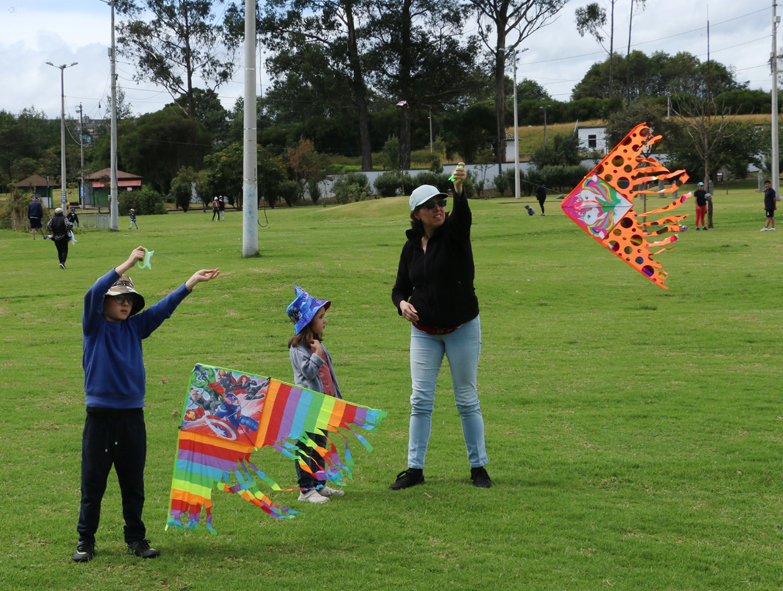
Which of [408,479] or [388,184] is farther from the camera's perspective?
[388,184]

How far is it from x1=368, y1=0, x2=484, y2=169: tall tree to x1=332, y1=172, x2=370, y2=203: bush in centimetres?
1109

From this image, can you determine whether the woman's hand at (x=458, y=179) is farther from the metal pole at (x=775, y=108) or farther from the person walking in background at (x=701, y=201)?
the metal pole at (x=775, y=108)

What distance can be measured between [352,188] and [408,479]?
55.8m

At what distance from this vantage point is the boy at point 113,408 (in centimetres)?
446

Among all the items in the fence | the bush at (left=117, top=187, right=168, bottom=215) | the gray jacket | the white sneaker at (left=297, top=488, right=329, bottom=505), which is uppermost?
the bush at (left=117, top=187, right=168, bottom=215)

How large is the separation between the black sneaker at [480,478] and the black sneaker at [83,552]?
2.62 meters

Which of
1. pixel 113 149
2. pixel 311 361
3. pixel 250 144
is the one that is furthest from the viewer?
pixel 113 149

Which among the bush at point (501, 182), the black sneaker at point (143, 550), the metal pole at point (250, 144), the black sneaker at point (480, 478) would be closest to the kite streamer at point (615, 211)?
the black sneaker at point (480, 478)

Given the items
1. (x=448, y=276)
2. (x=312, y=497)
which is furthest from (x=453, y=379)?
(x=312, y=497)

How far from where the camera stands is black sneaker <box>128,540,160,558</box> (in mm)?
4500

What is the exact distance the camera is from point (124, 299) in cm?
454

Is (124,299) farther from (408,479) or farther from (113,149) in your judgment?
(113,149)

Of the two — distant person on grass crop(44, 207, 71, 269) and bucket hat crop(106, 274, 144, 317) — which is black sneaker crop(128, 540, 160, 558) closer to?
bucket hat crop(106, 274, 144, 317)

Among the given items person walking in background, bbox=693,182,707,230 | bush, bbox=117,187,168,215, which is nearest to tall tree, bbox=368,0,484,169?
bush, bbox=117,187,168,215
